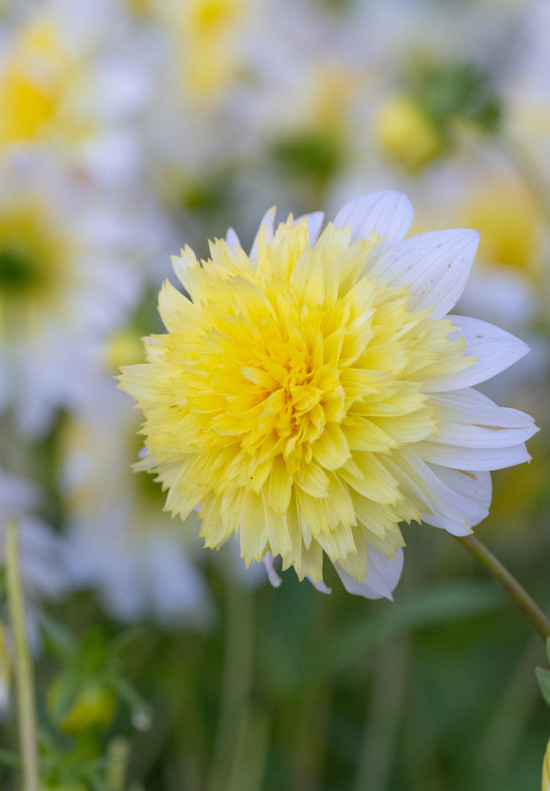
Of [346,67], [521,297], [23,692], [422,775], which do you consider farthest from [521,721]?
[346,67]

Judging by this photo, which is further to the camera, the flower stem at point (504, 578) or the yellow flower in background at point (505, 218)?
the yellow flower in background at point (505, 218)

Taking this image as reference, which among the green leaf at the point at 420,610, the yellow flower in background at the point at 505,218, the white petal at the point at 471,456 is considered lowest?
the green leaf at the point at 420,610

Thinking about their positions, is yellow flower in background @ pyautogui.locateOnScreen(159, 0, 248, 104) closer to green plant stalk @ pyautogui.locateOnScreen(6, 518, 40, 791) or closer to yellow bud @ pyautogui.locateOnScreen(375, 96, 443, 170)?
yellow bud @ pyautogui.locateOnScreen(375, 96, 443, 170)

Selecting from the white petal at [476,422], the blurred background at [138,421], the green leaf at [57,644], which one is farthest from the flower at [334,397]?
the blurred background at [138,421]

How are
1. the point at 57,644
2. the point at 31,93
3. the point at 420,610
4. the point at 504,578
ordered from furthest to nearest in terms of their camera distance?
the point at 31,93
the point at 420,610
the point at 57,644
the point at 504,578

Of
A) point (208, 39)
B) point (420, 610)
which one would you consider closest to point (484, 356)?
point (420, 610)

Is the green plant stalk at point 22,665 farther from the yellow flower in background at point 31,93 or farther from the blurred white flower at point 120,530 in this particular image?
the yellow flower in background at point 31,93

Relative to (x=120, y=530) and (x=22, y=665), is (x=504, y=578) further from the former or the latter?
(x=120, y=530)

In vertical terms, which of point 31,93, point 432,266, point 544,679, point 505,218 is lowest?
point 544,679
